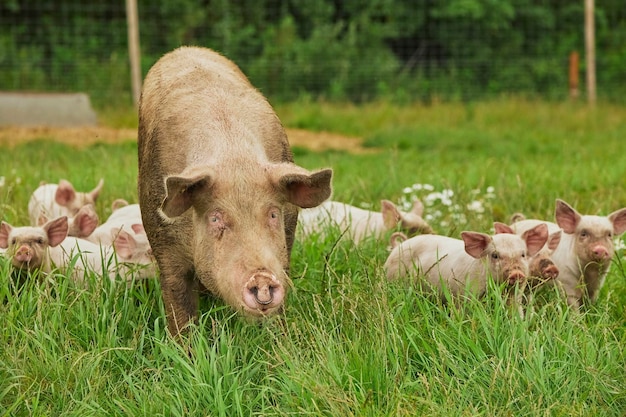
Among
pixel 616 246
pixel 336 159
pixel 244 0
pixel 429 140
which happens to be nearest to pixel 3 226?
pixel 616 246

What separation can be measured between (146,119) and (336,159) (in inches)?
199

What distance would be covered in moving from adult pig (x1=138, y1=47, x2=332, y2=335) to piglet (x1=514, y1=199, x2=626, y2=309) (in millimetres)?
1571

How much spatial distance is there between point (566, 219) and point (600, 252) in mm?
346

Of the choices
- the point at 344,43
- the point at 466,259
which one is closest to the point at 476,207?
the point at 466,259

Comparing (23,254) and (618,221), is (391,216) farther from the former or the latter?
(23,254)

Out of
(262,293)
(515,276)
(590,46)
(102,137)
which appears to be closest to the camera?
(262,293)

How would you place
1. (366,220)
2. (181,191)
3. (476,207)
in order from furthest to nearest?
1. (476,207)
2. (366,220)
3. (181,191)

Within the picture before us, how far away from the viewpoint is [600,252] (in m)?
5.31

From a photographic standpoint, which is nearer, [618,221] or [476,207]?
[618,221]

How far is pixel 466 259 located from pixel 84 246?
6.23 ft

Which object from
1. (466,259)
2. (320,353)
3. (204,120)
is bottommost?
(320,353)

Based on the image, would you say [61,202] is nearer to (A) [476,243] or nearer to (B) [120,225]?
(B) [120,225]

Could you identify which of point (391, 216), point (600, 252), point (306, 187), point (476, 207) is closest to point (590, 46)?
point (476, 207)

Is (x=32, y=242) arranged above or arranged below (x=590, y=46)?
below
